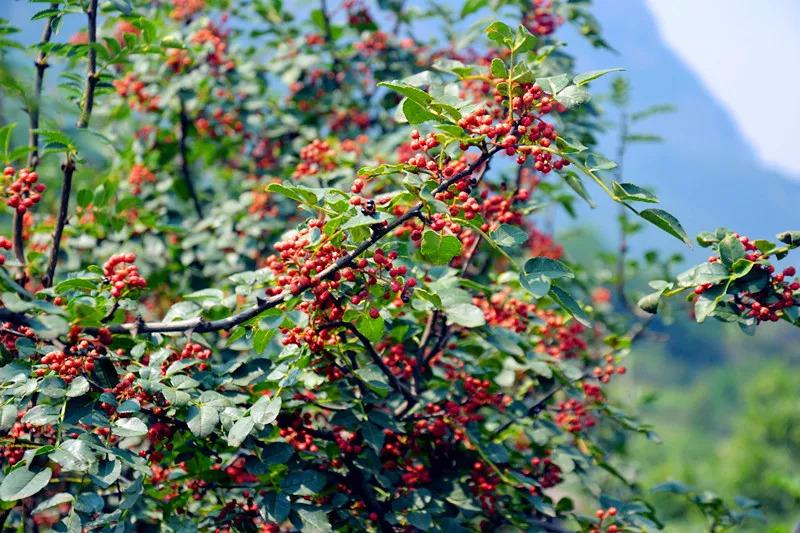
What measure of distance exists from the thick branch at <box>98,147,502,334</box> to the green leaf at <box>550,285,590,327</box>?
0.43 metres

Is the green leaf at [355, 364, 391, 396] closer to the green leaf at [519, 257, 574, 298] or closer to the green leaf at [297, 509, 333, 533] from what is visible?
the green leaf at [297, 509, 333, 533]

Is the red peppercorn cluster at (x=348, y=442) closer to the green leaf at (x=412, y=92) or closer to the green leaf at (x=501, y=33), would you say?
A: the green leaf at (x=412, y=92)

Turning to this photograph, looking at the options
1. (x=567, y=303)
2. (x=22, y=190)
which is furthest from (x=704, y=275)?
(x=22, y=190)

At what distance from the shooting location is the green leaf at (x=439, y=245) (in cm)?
193

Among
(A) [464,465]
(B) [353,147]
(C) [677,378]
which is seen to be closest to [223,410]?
(A) [464,465]

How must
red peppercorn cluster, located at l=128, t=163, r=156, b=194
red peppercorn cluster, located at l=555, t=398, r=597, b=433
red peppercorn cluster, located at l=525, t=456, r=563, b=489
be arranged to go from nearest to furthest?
red peppercorn cluster, located at l=525, t=456, r=563, b=489, red peppercorn cluster, located at l=555, t=398, r=597, b=433, red peppercorn cluster, located at l=128, t=163, r=156, b=194

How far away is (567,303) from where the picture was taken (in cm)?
205

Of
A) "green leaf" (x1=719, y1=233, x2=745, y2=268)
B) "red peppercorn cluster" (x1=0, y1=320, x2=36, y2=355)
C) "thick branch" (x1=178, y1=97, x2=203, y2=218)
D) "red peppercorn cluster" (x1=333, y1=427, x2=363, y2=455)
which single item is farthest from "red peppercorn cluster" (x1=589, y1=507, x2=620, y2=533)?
"thick branch" (x1=178, y1=97, x2=203, y2=218)

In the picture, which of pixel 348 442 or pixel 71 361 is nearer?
pixel 71 361

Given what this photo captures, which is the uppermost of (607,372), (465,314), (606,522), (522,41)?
(522,41)

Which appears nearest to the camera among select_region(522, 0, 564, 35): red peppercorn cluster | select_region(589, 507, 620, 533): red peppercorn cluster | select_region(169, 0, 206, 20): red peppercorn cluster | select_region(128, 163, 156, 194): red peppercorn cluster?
select_region(589, 507, 620, 533): red peppercorn cluster

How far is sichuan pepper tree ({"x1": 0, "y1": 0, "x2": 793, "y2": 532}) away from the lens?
1.99m

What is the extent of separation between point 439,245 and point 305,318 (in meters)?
0.55

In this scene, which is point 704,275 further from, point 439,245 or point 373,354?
point 373,354
